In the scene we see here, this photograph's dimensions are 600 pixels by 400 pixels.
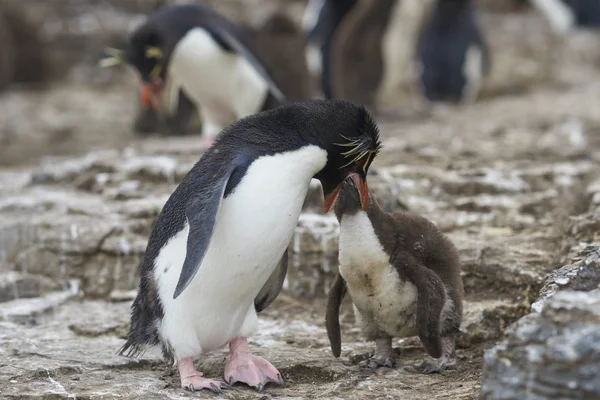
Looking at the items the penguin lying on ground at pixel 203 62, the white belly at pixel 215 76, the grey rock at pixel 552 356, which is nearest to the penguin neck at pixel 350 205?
the grey rock at pixel 552 356

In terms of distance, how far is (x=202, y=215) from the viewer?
3.12 metres

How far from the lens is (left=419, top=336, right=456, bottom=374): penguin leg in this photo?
11.5 ft

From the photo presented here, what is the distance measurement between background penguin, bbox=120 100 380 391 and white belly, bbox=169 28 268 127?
3304 mm

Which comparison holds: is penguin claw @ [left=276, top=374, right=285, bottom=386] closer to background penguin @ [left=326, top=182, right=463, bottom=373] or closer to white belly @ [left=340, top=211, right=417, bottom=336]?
background penguin @ [left=326, top=182, right=463, bottom=373]

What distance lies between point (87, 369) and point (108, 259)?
1.29m

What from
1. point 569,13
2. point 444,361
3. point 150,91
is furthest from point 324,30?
point 444,361

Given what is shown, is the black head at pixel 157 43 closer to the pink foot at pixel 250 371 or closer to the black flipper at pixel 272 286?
the black flipper at pixel 272 286

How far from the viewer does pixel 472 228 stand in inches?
192

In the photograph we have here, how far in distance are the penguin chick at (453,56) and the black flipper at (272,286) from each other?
7576 millimetres

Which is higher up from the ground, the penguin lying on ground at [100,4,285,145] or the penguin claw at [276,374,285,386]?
the penguin lying on ground at [100,4,285,145]

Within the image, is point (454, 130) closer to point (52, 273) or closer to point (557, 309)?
point (52, 273)

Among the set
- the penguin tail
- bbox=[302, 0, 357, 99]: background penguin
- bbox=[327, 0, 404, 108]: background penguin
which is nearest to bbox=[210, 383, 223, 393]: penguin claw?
the penguin tail

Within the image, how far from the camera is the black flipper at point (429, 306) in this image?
333 centimetres

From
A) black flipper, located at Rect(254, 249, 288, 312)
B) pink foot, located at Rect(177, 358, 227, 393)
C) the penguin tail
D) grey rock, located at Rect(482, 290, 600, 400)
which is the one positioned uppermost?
grey rock, located at Rect(482, 290, 600, 400)
